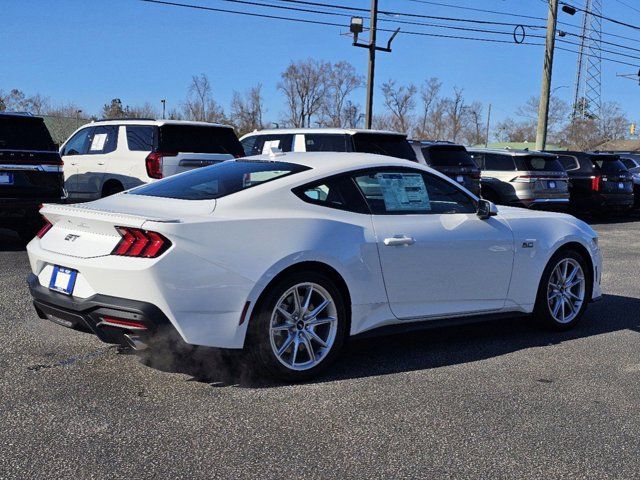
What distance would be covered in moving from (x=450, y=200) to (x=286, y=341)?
1.84 metres

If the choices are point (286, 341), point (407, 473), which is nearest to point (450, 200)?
point (286, 341)

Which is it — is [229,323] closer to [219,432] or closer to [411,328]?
[219,432]

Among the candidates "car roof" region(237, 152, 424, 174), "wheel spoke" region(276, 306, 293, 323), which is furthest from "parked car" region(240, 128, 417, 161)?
"wheel spoke" region(276, 306, 293, 323)

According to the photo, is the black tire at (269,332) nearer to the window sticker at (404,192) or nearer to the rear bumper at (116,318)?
the rear bumper at (116,318)

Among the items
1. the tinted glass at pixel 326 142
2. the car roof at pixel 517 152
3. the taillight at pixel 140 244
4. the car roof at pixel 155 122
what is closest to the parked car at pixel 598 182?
the car roof at pixel 517 152

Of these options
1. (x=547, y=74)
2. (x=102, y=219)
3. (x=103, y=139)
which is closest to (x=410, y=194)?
(x=102, y=219)

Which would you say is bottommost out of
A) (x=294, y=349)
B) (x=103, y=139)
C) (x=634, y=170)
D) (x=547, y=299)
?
(x=294, y=349)

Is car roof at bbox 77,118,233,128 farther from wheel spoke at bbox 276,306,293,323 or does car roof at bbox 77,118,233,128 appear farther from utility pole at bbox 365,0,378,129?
utility pole at bbox 365,0,378,129

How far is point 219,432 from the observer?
364cm

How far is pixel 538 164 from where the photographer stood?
15461 mm

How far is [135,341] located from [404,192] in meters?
2.25

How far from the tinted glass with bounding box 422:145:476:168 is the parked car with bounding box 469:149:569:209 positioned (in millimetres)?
1780

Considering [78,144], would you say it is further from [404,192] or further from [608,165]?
[608,165]

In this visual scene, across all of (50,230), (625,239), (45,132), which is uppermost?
(45,132)
